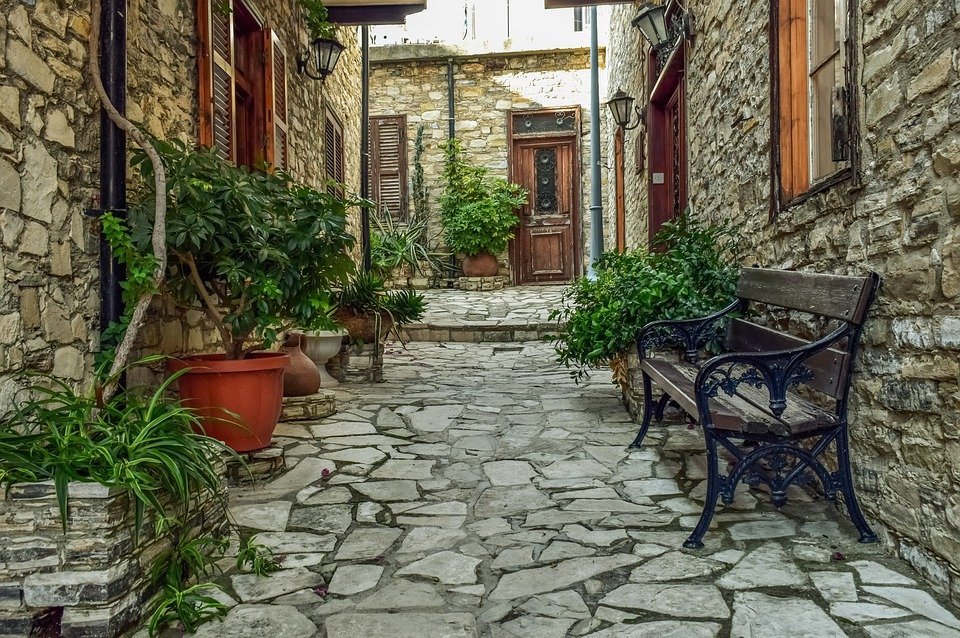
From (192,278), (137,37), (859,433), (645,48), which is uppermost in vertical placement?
(645,48)

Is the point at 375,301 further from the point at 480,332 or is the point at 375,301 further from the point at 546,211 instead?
the point at 546,211

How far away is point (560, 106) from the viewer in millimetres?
12570

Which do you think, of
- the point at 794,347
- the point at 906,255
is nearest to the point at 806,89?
the point at 794,347

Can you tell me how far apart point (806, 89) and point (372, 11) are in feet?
17.6

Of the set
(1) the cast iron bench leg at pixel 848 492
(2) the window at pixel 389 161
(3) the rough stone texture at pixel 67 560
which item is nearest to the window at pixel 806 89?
(1) the cast iron bench leg at pixel 848 492

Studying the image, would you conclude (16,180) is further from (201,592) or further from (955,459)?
(955,459)

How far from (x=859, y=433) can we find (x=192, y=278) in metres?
2.77

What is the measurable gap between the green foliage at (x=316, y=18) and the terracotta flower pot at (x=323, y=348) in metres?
2.75

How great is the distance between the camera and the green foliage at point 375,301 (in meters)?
6.11

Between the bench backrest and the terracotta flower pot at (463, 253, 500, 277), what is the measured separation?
8.69 meters

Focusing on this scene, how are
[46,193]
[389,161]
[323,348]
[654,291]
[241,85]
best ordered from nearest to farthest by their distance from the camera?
[46,193] → [654,291] → [241,85] → [323,348] → [389,161]

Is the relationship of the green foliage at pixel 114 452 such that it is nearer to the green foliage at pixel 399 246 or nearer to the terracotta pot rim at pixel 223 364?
the terracotta pot rim at pixel 223 364

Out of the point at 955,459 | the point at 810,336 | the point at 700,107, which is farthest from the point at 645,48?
the point at 955,459

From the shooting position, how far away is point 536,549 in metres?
2.57
